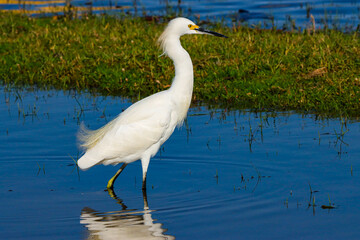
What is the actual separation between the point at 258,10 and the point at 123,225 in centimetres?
1447

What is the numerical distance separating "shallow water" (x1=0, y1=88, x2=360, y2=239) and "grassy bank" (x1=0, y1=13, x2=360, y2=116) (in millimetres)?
554

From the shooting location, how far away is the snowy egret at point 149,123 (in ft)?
21.8

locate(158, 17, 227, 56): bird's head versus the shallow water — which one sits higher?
locate(158, 17, 227, 56): bird's head

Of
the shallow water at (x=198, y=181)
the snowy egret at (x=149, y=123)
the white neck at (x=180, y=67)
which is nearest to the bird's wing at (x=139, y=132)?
the snowy egret at (x=149, y=123)

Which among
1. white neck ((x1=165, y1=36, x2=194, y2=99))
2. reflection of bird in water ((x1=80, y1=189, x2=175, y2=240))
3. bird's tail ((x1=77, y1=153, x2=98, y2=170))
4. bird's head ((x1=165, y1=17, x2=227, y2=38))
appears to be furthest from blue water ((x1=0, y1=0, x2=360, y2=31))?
reflection of bird in water ((x1=80, y1=189, x2=175, y2=240))

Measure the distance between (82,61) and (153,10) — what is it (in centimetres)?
805

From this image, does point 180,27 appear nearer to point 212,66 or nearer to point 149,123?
point 149,123

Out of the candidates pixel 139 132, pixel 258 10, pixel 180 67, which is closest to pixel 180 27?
pixel 180 67

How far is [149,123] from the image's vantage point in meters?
6.65

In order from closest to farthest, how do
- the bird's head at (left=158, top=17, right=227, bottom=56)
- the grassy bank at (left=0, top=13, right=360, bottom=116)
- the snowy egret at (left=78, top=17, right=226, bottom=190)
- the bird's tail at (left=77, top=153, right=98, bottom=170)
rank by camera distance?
1. the bird's tail at (left=77, top=153, right=98, bottom=170)
2. the snowy egret at (left=78, top=17, right=226, bottom=190)
3. the bird's head at (left=158, top=17, right=227, bottom=56)
4. the grassy bank at (left=0, top=13, right=360, bottom=116)

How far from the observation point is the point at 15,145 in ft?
25.5

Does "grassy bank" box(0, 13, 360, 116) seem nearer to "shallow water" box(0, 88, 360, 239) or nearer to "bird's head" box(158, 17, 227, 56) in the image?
"shallow water" box(0, 88, 360, 239)

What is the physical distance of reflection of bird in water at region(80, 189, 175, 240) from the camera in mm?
5309

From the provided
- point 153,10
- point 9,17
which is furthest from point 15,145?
point 153,10
